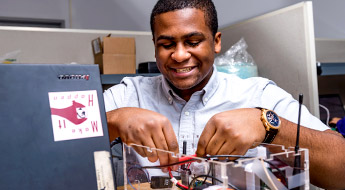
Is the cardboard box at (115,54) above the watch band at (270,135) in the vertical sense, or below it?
above

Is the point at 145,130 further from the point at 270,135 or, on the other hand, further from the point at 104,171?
the point at 270,135

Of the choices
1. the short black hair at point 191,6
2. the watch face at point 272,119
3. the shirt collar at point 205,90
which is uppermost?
the short black hair at point 191,6

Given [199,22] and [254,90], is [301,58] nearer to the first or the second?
[254,90]

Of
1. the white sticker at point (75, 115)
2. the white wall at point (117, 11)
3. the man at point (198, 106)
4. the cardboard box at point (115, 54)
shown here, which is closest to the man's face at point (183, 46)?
the man at point (198, 106)

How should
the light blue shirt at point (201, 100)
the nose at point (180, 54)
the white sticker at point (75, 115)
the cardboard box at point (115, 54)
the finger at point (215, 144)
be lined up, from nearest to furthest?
the white sticker at point (75, 115) < the finger at point (215, 144) < the nose at point (180, 54) < the light blue shirt at point (201, 100) < the cardboard box at point (115, 54)

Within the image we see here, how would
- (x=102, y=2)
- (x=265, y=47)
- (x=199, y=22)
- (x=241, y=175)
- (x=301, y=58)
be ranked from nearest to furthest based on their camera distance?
1. (x=241, y=175)
2. (x=199, y=22)
3. (x=301, y=58)
4. (x=265, y=47)
5. (x=102, y=2)

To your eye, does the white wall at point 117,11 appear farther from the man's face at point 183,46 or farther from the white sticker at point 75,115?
the white sticker at point 75,115

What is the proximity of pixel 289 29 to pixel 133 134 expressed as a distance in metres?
1.08

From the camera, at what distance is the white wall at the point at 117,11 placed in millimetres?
3316

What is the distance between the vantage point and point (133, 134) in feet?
2.29

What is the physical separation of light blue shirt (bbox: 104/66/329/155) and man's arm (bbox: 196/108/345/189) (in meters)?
0.25

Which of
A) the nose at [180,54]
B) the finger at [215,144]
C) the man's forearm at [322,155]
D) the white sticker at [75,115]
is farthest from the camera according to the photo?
the nose at [180,54]

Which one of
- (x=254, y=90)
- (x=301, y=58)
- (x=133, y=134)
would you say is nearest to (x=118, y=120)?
(x=133, y=134)

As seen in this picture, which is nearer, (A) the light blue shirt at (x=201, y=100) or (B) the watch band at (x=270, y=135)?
(B) the watch band at (x=270, y=135)
